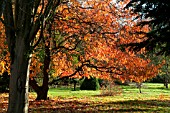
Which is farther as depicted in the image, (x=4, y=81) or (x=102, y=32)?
(x=4, y=81)

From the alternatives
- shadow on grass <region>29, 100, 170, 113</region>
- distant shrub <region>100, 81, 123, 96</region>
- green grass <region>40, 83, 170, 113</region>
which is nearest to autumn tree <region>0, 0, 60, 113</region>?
shadow on grass <region>29, 100, 170, 113</region>

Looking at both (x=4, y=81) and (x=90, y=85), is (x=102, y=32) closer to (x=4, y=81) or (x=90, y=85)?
(x=4, y=81)

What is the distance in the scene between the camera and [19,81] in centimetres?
1041

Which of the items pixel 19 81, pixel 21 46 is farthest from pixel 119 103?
pixel 21 46

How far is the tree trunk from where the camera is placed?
10.4m

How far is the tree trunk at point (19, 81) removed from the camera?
409 inches

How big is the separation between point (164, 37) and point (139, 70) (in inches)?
419

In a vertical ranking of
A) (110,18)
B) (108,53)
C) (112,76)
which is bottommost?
(112,76)

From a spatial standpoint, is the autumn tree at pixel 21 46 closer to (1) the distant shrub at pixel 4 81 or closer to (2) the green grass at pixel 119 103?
(2) the green grass at pixel 119 103

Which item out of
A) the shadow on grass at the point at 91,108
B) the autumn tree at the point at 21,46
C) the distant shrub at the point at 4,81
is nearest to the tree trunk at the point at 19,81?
the autumn tree at the point at 21,46

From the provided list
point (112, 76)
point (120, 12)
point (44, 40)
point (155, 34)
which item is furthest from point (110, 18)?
point (155, 34)

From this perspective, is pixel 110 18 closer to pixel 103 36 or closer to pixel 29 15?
pixel 103 36

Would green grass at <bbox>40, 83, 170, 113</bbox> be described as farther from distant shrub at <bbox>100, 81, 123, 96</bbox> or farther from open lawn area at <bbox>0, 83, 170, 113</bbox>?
distant shrub at <bbox>100, 81, 123, 96</bbox>

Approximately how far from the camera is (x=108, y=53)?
54.1 feet
